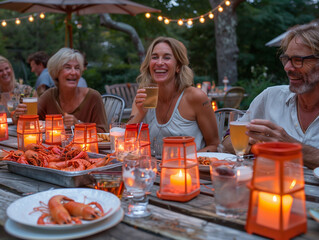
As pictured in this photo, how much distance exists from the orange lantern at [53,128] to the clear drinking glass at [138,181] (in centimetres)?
138

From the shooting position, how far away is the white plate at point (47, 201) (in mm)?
1112

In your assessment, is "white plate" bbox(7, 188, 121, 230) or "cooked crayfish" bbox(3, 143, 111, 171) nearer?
"white plate" bbox(7, 188, 121, 230)

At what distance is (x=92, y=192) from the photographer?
54.9 inches

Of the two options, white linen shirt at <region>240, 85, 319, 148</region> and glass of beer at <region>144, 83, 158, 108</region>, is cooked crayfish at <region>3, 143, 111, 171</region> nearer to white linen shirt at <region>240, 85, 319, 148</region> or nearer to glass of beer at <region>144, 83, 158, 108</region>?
glass of beer at <region>144, 83, 158, 108</region>

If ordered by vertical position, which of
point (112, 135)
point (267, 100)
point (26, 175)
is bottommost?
→ point (26, 175)

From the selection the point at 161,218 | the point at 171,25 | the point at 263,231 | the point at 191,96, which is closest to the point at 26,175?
the point at 161,218

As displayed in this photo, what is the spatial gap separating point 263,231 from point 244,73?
20.6 metres

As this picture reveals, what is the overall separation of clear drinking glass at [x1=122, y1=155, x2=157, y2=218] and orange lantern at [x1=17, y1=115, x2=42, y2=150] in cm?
121

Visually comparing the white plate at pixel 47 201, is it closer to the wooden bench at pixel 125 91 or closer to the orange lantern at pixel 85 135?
the orange lantern at pixel 85 135

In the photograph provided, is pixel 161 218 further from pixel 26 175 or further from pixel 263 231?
pixel 26 175

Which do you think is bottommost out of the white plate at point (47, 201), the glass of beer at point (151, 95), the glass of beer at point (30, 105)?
the white plate at point (47, 201)

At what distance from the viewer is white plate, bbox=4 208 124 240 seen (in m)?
1.09

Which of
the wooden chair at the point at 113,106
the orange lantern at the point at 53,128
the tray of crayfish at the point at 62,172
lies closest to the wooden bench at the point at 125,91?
the wooden chair at the point at 113,106

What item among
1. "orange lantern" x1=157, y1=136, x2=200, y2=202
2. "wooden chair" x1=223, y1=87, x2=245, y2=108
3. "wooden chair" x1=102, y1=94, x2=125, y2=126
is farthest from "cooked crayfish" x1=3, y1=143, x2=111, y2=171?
"wooden chair" x1=223, y1=87, x2=245, y2=108
